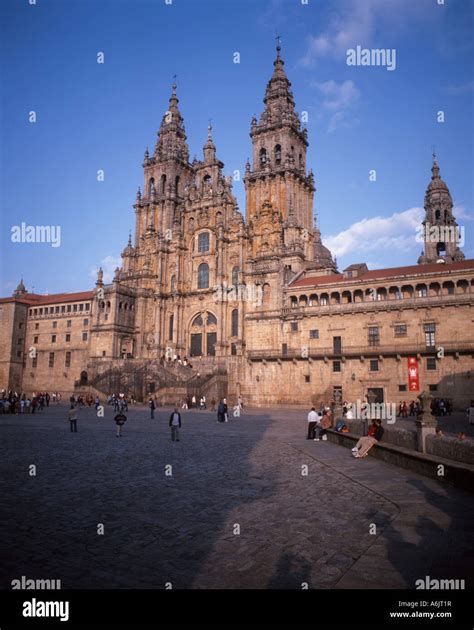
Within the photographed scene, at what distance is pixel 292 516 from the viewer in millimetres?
7742

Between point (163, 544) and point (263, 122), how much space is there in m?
64.5

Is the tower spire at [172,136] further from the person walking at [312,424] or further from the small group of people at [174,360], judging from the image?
the person walking at [312,424]

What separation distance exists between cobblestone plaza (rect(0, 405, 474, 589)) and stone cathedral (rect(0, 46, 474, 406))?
3170 centimetres

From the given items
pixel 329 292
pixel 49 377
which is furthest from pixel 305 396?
pixel 49 377

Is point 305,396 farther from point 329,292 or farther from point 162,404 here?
point 162,404

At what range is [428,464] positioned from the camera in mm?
11023

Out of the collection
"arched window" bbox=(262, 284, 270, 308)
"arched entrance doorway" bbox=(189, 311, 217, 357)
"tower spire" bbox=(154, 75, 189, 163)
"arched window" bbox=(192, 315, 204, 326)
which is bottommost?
"arched entrance doorway" bbox=(189, 311, 217, 357)

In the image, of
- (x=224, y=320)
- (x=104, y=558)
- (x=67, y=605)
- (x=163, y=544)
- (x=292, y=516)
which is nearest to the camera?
(x=67, y=605)

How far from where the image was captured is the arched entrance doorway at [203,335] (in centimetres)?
5881

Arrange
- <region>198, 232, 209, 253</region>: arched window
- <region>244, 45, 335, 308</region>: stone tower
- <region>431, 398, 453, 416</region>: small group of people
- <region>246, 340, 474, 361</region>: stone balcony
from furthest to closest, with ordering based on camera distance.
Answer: <region>198, 232, 209, 253</region>: arched window
<region>244, 45, 335, 308</region>: stone tower
<region>246, 340, 474, 361</region>: stone balcony
<region>431, 398, 453, 416</region>: small group of people

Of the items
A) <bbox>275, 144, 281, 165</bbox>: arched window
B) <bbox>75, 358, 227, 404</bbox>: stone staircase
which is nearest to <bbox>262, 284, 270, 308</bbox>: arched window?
<bbox>75, 358, 227, 404</bbox>: stone staircase

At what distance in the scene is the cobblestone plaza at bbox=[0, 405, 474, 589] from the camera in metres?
5.27

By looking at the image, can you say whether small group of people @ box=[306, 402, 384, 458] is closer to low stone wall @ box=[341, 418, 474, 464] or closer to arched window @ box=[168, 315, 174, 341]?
low stone wall @ box=[341, 418, 474, 464]

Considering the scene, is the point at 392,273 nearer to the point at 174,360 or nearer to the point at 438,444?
the point at 174,360
